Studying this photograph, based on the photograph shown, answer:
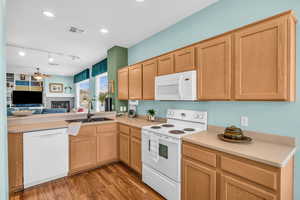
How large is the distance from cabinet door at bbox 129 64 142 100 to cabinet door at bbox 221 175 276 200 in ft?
6.77

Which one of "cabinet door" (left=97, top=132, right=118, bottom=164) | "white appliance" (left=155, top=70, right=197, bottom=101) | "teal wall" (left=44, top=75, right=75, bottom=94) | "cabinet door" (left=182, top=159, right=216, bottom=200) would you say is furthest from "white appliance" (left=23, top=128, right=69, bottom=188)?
"teal wall" (left=44, top=75, right=75, bottom=94)

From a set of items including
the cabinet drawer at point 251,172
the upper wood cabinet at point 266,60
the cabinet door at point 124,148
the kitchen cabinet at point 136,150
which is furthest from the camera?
the cabinet door at point 124,148

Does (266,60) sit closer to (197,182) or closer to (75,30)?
(197,182)

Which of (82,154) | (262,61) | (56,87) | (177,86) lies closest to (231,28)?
(262,61)

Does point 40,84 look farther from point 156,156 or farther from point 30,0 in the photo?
point 156,156

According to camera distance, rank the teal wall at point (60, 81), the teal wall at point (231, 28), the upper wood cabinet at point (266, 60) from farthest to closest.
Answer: the teal wall at point (60, 81)
the teal wall at point (231, 28)
the upper wood cabinet at point (266, 60)

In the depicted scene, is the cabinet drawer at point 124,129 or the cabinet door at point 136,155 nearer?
the cabinet door at point 136,155

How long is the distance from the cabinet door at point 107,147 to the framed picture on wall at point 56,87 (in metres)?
7.19

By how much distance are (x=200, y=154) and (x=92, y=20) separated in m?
2.78

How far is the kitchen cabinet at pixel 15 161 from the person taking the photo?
80.8 inches

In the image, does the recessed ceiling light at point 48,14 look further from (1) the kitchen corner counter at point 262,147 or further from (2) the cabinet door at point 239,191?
(2) the cabinet door at point 239,191

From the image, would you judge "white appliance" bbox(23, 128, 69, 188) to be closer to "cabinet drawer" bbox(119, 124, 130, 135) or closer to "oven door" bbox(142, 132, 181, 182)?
"cabinet drawer" bbox(119, 124, 130, 135)

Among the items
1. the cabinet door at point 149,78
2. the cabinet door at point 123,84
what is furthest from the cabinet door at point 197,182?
the cabinet door at point 123,84

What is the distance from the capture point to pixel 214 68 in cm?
173
